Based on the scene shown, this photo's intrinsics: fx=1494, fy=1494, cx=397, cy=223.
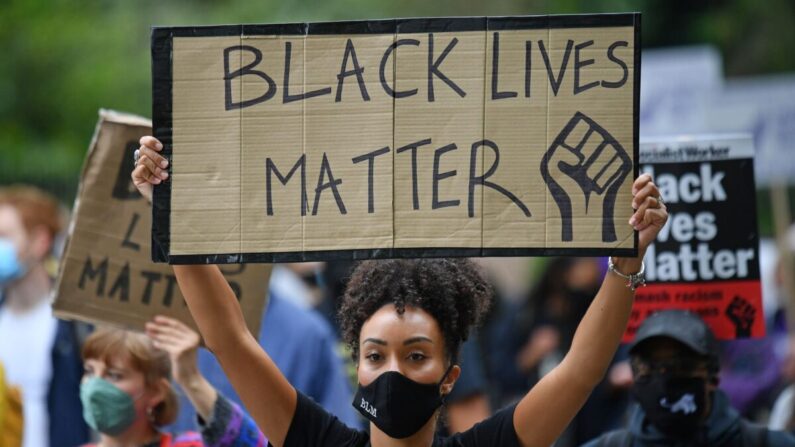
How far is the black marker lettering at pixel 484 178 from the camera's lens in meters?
3.69

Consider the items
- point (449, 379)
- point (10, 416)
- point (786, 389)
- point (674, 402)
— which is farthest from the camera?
point (786, 389)

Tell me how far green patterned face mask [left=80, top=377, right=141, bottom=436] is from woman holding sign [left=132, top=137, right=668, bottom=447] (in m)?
1.29

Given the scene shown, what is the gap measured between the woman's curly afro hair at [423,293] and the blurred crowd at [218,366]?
1.16 ft

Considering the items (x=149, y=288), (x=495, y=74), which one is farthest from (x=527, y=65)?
(x=149, y=288)

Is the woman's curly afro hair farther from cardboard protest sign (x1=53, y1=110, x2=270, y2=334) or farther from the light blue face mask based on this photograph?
the light blue face mask

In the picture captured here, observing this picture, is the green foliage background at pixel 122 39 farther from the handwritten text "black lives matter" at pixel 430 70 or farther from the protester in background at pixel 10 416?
the handwritten text "black lives matter" at pixel 430 70

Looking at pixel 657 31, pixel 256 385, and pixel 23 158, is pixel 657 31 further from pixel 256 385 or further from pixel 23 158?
pixel 256 385

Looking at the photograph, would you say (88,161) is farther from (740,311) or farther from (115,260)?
(740,311)

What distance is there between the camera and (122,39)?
66.1 ft

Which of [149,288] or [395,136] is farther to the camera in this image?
[149,288]

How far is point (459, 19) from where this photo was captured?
3.71m

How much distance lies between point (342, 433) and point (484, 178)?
755mm

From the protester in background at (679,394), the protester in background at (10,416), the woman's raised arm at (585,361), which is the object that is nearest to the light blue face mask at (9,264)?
the protester in background at (10,416)

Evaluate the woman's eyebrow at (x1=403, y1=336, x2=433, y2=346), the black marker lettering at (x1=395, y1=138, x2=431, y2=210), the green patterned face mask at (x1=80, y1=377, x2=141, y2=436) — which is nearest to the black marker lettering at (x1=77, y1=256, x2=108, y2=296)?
the green patterned face mask at (x1=80, y1=377, x2=141, y2=436)
